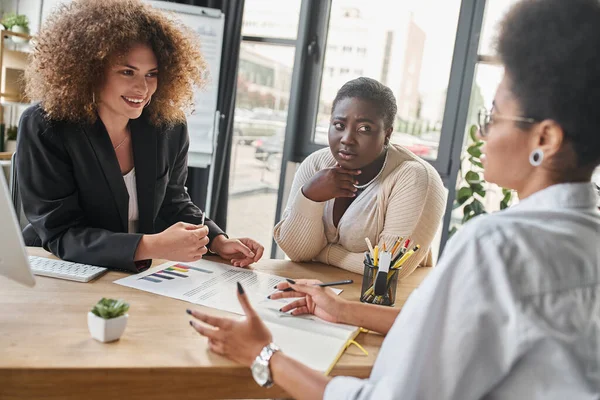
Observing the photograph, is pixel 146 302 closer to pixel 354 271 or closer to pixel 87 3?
pixel 354 271

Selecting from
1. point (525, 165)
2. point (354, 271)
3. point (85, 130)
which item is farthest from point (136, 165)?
point (525, 165)

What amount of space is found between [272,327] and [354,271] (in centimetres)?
59

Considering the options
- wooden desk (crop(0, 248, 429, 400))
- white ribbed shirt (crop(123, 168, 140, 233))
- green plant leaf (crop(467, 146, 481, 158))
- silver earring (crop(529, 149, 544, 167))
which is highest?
silver earring (crop(529, 149, 544, 167))

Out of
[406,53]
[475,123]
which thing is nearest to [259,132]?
[406,53]

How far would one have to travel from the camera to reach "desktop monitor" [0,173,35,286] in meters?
0.88

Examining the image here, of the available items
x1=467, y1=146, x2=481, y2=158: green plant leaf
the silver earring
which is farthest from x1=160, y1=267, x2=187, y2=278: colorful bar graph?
x1=467, y1=146, x2=481, y2=158: green plant leaf

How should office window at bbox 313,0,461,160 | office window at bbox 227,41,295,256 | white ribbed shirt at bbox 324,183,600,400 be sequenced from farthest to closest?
office window at bbox 227,41,295,256
office window at bbox 313,0,461,160
white ribbed shirt at bbox 324,183,600,400

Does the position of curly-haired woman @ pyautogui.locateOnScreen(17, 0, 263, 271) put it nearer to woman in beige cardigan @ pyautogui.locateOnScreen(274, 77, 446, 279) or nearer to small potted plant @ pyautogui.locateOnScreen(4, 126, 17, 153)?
woman in beige cardigan @ pyautogui.locateOnScreen(274, 77, 446, 279)

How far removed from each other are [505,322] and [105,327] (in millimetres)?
666

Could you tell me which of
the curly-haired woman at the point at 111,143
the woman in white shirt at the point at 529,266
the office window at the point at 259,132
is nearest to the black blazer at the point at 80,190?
the curly-haired woman at the point at 111,143

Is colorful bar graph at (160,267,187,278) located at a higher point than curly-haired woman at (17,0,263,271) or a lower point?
lower

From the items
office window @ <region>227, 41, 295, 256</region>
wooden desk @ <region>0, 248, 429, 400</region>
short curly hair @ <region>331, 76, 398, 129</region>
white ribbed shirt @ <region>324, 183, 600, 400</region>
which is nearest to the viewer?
white ribbed shirt @ <region>324, 183, 600, 400</region>

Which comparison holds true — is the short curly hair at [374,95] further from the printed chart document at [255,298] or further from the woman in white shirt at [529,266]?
the woman in white shirt at [529,266]

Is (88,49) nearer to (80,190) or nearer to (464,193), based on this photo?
(80,190)
